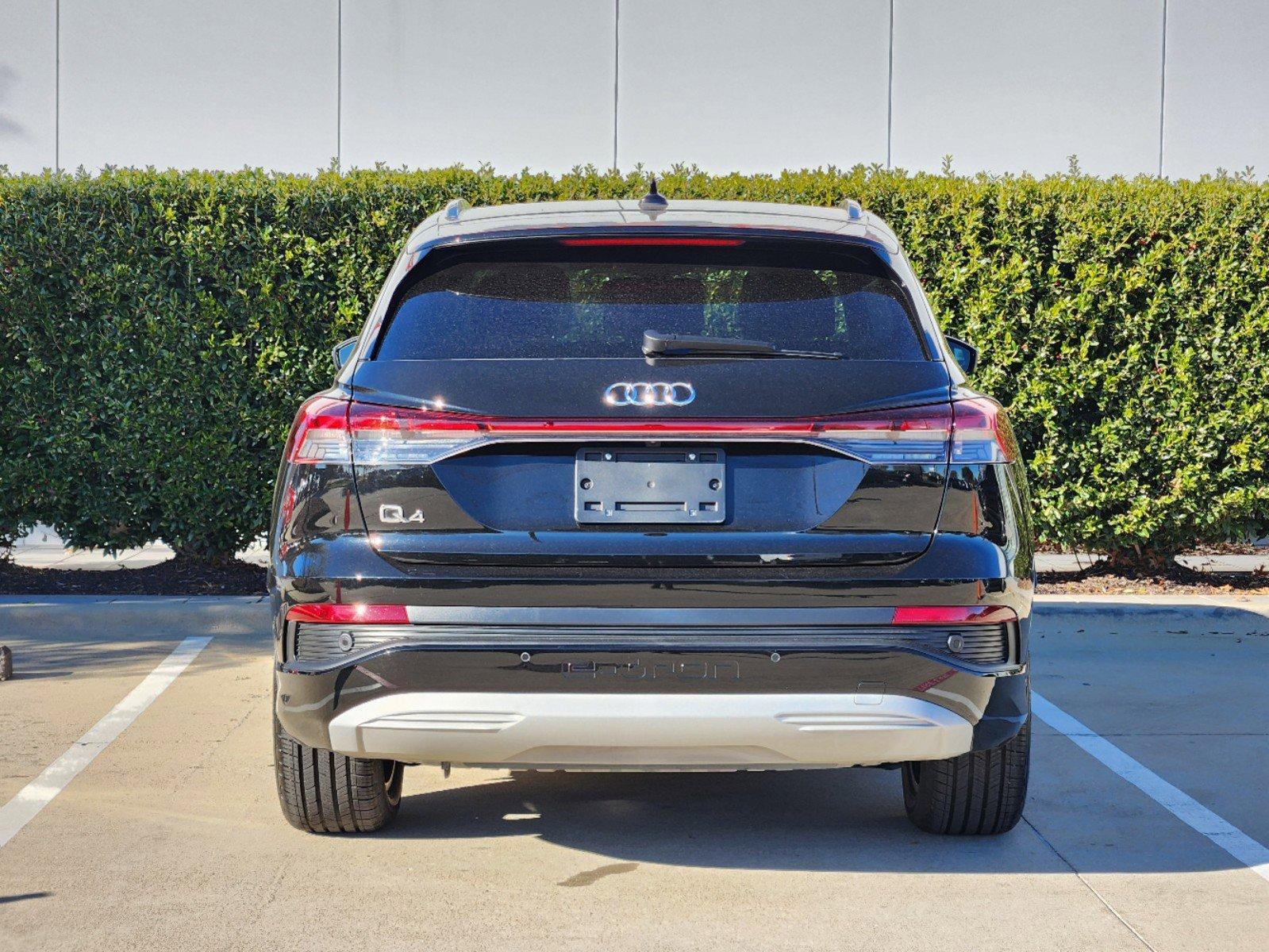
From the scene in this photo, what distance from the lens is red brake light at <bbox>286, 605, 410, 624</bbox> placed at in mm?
3836

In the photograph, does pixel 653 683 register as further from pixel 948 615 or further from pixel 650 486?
pixel 948 615

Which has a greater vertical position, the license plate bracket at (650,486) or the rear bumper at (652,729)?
the license plate bracket at (650,486)

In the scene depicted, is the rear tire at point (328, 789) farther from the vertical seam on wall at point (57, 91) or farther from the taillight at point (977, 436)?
the vertical seam on wall at point (57, 91)

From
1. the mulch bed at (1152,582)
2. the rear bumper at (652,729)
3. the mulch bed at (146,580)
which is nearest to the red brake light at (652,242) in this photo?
the rear bumper at (652,729)

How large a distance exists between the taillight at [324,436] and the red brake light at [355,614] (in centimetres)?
37

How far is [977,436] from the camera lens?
3990mm

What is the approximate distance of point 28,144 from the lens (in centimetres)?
1223

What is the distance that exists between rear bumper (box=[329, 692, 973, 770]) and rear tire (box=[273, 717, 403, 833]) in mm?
551

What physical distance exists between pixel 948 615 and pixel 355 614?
57.8 inches

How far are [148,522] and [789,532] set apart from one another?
21.3 ft

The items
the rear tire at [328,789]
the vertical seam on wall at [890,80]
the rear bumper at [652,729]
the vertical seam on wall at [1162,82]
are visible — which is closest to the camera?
the rear bumper at [652,729]

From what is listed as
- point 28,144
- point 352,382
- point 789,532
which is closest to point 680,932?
point 789,532

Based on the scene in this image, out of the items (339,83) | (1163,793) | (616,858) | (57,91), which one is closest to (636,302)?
(616,858)

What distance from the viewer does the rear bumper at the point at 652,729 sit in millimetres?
3797
